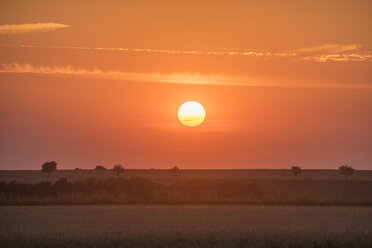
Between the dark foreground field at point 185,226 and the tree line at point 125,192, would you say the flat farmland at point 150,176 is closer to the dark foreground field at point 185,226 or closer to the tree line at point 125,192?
the tree line at point 125,192

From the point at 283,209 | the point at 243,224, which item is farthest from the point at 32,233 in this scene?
the point at 283,209

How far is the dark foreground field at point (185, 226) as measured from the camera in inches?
976

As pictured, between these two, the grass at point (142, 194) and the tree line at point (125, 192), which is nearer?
the grass at point (142, 194)

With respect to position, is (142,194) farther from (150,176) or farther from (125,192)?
(150,176)

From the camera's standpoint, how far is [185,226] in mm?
29453

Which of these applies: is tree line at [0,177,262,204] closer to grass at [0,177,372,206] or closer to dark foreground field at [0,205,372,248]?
grass at [0,177,372,206]

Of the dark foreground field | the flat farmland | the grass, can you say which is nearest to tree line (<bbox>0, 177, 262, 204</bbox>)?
the grass

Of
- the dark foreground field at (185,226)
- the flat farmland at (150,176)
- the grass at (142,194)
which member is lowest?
the dark foreground field at (185,226)

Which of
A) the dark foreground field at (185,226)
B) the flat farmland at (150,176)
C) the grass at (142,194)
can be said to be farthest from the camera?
the flat farmland at (150,176)

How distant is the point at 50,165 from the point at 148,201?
63349mm

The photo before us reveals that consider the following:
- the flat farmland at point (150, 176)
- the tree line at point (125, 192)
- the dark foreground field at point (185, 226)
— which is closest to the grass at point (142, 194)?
the tree line at point (125, 192)

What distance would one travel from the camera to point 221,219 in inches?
1283

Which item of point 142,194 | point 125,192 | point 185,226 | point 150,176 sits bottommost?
point 185,226

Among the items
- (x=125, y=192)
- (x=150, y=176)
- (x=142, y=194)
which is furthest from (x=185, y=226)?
(x=150, y=176)
